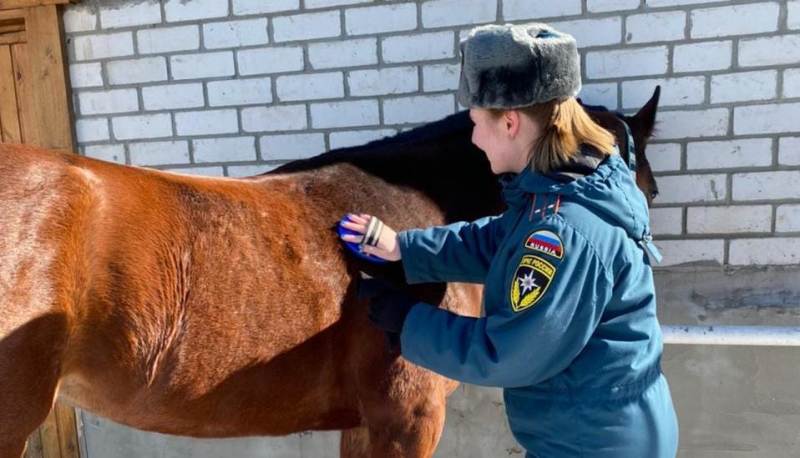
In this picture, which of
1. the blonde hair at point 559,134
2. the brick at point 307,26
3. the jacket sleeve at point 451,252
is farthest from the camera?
the brick at point 307,26

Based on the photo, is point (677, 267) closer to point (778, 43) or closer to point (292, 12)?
point (778, 43)

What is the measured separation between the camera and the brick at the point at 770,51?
307 cm

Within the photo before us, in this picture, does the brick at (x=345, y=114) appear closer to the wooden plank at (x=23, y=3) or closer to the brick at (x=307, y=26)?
the brick at (x=307, y=26)

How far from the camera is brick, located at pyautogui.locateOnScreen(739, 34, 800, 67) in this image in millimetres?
3070

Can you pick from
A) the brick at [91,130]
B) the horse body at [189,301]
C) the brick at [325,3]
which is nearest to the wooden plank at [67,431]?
the brick at [91,130]

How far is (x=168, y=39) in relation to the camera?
3.68m

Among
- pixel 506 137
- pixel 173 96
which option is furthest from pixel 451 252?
pixel 173 96

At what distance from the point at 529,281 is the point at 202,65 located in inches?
115

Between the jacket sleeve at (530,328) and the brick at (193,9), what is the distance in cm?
281

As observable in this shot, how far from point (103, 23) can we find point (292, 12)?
47.4 inches

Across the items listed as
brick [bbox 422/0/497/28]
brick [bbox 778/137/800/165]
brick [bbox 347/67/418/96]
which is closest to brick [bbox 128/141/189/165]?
brick [bbox 347/67/418/96]

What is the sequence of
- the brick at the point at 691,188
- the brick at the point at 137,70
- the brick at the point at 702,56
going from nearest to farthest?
the brick at the point at 702,56, the brick at the point at 691,188, the brick at the point at 137,70

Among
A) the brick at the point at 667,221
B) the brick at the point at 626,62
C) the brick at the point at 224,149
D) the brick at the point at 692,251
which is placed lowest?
the brick at the point at 692,251

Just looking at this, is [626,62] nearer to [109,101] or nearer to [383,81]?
[383,81]
